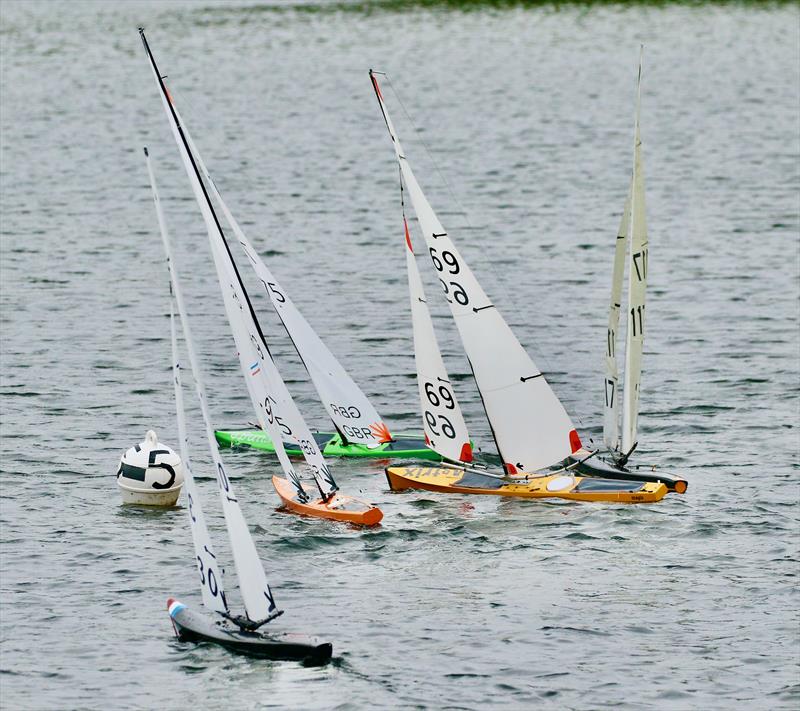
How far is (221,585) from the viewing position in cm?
2517

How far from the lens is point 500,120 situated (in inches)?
3479

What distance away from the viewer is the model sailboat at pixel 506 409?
33000mm

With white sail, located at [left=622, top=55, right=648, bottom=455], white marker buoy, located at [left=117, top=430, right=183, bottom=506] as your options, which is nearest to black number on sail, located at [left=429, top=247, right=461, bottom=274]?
white sail, located at [left=622, top=55, right=648, bottom=455]

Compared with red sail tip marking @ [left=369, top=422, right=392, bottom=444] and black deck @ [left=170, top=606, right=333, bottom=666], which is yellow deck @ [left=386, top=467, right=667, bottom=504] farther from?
black deck @ [left=170, top=606, right=333, bottom=666]

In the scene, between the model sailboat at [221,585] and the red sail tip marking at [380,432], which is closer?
the model sailboat at [221,585]

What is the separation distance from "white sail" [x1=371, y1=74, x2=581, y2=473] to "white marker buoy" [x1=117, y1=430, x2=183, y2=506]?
6847 mm

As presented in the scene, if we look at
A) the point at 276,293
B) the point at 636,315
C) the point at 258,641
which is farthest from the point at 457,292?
the point at 258,641

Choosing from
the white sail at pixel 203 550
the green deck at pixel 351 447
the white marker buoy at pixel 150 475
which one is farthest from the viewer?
the green deck at pixel 351 447

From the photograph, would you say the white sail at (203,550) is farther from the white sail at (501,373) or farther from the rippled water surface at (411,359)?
the white sail at (501,373)

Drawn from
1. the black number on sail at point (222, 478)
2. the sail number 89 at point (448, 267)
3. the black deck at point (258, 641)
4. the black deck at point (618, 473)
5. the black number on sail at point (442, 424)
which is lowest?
the black deck at point (258, 641)

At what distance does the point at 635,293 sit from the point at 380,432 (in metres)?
7.07

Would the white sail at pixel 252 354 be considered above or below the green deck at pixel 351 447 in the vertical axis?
above

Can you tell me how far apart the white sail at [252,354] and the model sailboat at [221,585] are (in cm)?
380

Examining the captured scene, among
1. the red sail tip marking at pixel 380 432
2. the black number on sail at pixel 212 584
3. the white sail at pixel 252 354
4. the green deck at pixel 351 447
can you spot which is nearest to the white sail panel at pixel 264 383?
the white sail at pixel 252 354
